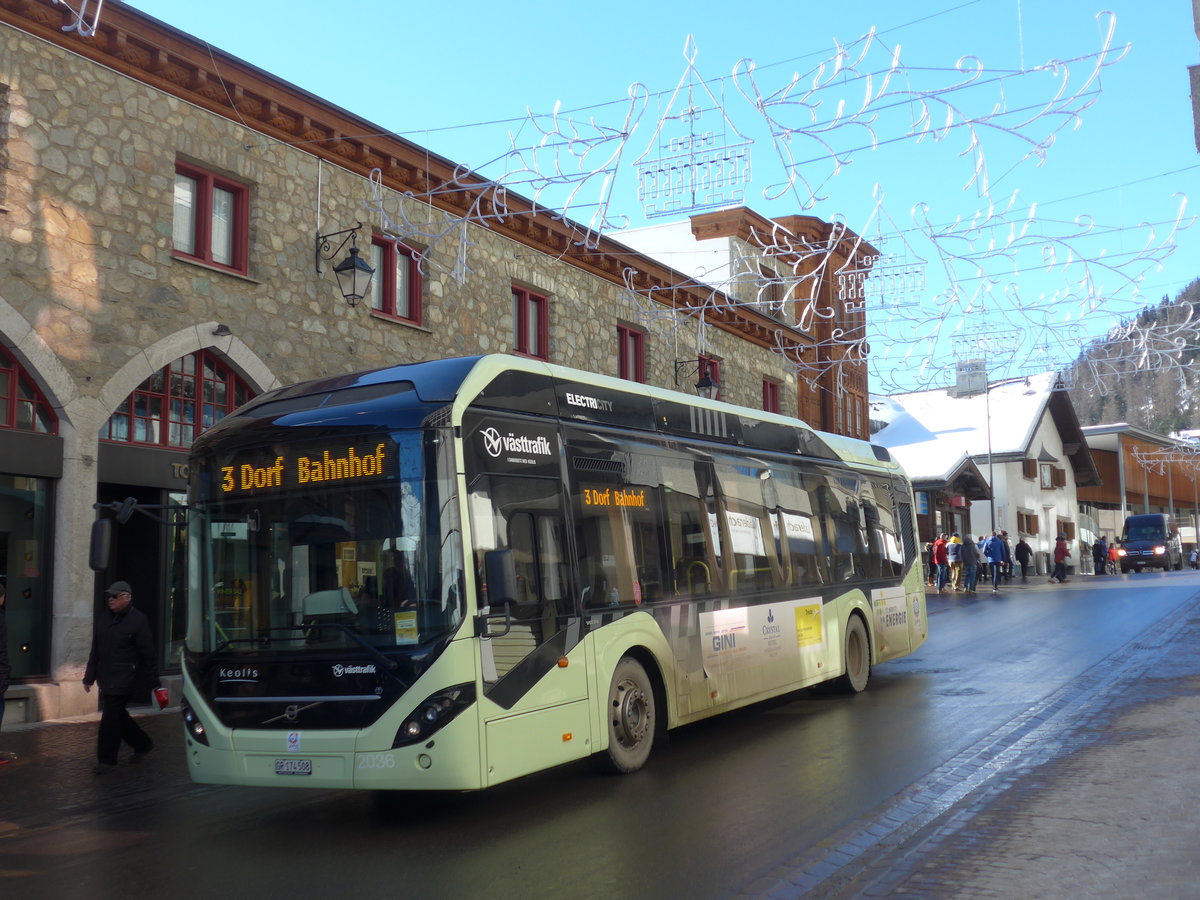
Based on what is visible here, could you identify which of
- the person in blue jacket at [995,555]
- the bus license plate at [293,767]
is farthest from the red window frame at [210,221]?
the person in blue jacket at [995,555]

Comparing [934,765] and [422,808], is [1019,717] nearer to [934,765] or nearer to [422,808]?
[934,765]

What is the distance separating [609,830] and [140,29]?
10838 millimetres

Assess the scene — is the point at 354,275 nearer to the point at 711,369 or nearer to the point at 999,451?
the point at 711,369

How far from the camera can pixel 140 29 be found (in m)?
13.3

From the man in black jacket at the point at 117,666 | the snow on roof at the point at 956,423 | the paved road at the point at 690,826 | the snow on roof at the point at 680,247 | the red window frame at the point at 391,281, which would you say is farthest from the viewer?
the snow on roof at the point at 956,423

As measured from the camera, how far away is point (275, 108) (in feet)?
49.9

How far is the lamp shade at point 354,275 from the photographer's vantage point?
Answer: 15.3m

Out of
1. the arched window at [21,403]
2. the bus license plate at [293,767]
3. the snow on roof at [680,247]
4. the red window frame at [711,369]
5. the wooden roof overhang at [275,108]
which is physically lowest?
the bus license plate at [293,767]

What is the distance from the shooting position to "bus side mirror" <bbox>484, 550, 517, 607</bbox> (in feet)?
22.7

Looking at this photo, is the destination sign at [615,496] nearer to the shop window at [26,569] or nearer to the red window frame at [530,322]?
the shop window at [26,569]

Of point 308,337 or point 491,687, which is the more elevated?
point 308,337

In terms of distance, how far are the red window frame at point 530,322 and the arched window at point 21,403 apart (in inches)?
340

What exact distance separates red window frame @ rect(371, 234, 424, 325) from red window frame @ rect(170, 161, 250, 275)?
7.64 ft

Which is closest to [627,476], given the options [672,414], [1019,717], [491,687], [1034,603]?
[672,414]
